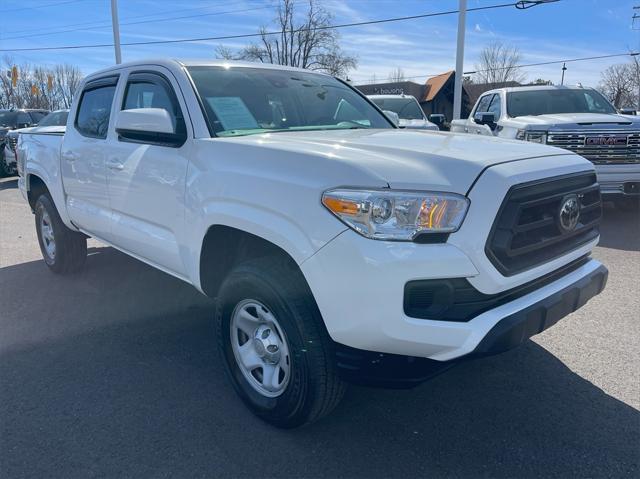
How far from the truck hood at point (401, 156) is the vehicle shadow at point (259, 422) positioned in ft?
4.38

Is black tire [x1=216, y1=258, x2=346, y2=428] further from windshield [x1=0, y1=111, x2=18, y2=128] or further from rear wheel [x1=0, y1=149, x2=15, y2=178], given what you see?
windshield [x1=0, y1=111, x2=18, y2=128]

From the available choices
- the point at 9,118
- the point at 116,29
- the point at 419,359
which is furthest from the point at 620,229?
the point at 116,29

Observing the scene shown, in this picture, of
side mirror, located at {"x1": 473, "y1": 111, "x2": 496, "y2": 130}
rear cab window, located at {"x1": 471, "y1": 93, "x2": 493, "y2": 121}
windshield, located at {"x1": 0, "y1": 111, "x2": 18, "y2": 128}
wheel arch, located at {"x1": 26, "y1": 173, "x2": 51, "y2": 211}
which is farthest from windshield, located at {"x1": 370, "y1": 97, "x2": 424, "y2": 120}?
windshield, located at {"x1": 0, "y1": 111, "x2": 18, "y2": 128}

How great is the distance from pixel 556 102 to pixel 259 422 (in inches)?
314

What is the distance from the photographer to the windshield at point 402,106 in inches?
515

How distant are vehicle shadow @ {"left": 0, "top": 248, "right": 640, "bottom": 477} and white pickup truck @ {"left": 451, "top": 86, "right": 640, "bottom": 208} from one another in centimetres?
455

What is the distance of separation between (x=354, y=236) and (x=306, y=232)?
24 centimetres

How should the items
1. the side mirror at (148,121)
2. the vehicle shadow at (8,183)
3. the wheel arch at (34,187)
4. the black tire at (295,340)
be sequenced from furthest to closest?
the vehicle shadow at (8,183)
the wheel arch at (34,187)
the side mirror at (148,121)
the black tire at (295,340)

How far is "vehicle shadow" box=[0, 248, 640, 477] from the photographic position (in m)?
2.55

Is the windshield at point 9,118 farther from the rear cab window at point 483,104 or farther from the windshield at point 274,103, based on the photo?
the windshield at point 274,103

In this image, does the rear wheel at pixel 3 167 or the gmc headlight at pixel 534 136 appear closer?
the gmc headlight at pixel 534 136

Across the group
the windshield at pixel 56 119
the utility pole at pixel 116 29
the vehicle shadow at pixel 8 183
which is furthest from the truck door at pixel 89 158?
the utility pole at pixel 116 29

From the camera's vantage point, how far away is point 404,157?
8.21 feet

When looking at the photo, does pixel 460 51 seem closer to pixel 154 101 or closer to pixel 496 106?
pixel 496 106
